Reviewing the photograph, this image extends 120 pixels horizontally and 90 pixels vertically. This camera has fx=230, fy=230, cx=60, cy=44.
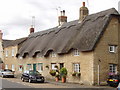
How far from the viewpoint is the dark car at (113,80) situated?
23156mm

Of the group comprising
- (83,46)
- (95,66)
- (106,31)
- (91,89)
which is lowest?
(91,89)

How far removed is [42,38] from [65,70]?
39.5 ft

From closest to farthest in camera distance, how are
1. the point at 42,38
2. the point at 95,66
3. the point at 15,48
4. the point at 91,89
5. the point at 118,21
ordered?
the point at 91,89 < the point at 95,66 < the point at 118,21 < the point at 42,38 < the point at 15,48

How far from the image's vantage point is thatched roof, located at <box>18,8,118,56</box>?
26.1 meters

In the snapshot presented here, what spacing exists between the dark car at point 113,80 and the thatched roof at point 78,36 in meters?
3.73

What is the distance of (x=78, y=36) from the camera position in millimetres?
28844

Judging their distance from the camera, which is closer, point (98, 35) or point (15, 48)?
point (98, 35)

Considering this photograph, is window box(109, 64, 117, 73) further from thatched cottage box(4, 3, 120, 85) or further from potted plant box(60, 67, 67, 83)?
potted plant box(60, 67, 67, 83)

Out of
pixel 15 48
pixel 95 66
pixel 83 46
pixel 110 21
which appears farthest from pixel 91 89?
pixel 15 48

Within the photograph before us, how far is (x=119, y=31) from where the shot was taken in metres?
27.6

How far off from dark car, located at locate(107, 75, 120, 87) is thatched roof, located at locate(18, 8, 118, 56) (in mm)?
3730

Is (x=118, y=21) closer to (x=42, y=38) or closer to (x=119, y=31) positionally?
(x=119, y=31)

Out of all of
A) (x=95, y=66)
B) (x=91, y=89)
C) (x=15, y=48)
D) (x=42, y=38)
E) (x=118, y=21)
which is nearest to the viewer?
(x=91, y=89)

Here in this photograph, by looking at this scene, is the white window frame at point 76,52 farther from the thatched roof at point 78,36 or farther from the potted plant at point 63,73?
the potted plant at point 63,73
